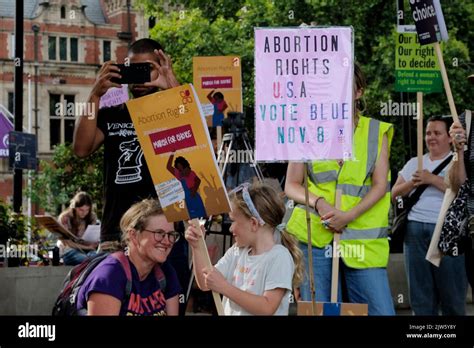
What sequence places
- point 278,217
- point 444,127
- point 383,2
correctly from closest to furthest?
point 278,217 < point 444,127 < point 383,2

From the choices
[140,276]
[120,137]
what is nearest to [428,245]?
[120,137]

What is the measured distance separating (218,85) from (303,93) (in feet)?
16.1

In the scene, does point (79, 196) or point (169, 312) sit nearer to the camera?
point (169, 312)

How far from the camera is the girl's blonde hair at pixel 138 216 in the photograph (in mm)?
6230

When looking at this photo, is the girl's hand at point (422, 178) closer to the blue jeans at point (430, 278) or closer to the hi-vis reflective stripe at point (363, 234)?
the blue jeans at point (430, 278)

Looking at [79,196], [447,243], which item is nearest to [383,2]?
[79,196]

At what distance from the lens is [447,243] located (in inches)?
321

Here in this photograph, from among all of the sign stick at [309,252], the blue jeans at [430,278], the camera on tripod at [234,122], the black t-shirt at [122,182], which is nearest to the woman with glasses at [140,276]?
the sign stick at [309,252]

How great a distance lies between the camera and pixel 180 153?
6.45 m

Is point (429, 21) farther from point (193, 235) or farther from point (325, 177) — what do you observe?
point (193, 235)

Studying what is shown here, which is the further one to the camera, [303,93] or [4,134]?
[4,134]

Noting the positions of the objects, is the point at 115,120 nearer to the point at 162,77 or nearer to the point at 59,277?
the point at 162,77

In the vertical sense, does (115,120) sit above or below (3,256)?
above

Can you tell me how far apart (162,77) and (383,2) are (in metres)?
24.4
